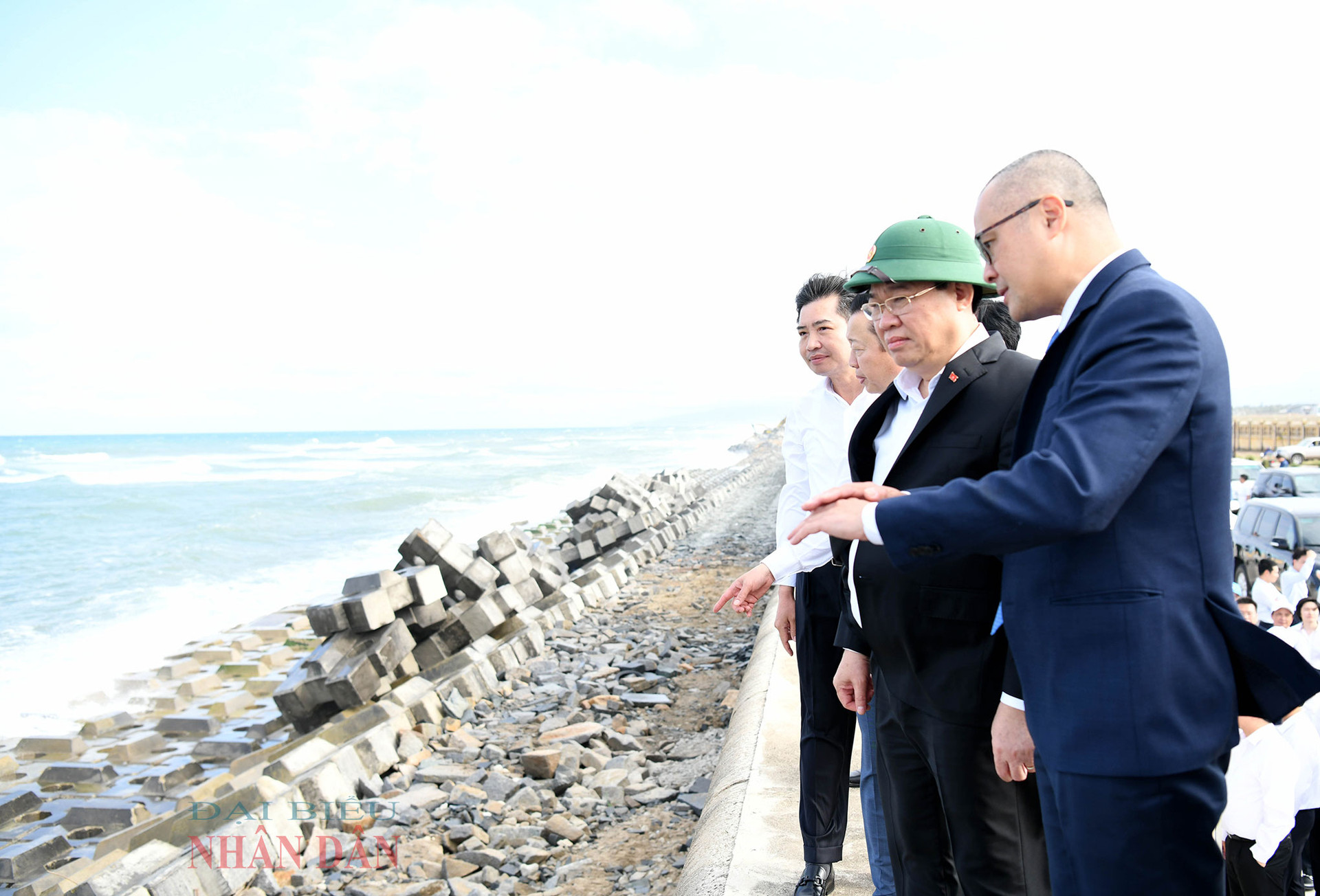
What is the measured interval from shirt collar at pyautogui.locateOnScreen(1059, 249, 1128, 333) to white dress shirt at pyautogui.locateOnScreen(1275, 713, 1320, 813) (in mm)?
2806

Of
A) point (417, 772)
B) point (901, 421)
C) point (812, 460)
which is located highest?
point (901, 421)

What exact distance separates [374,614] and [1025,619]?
626 centimetres

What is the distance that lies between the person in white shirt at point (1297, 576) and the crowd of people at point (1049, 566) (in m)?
7.66

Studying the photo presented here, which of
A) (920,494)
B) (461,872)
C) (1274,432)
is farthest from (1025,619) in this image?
(1274,432)

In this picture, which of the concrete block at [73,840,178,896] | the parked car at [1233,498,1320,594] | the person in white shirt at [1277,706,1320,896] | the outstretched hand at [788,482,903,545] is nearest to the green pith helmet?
the outstretched hand at [788,482,903,545]

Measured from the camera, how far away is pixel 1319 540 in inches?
384

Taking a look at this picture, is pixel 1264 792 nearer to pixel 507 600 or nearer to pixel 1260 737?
pixel 1260 737

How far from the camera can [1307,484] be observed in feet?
44.4

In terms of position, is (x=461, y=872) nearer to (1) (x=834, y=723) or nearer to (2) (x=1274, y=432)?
(1) (x=834, y=723)

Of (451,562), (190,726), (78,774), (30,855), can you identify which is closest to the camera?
(30,855)

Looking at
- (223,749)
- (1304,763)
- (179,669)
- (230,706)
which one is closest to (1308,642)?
(1304,763)

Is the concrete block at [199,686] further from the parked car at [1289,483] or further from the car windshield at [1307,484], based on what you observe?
the car windshield at [1307,484]

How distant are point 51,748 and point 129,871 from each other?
479 cm

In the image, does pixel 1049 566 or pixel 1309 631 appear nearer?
pixel 1049 566
